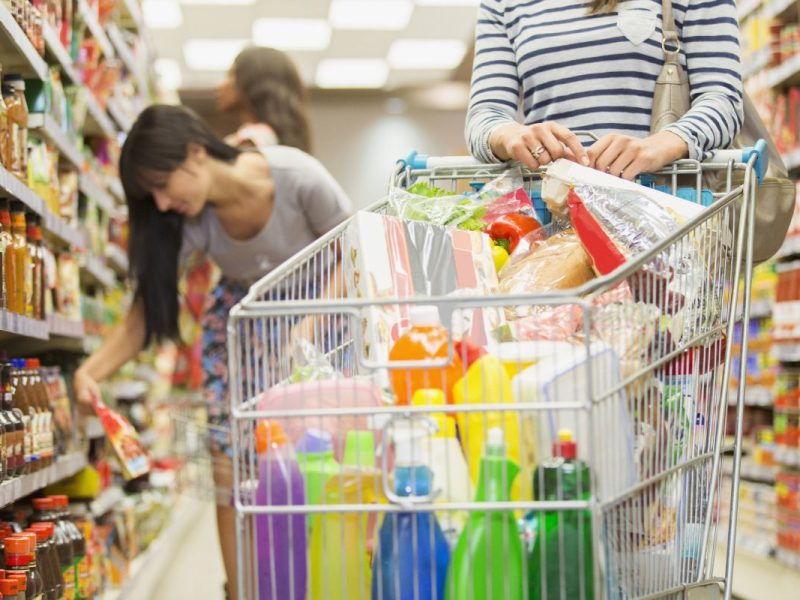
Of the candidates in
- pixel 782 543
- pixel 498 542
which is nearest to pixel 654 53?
pixel 498 542

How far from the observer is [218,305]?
3.16 meters

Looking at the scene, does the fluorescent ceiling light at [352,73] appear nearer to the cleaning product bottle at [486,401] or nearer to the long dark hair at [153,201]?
the long dark hair at [153,201]

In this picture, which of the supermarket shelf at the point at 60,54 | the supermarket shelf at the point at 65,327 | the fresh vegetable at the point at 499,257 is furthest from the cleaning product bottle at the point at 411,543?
the supermarket shelf at the point at 60,54

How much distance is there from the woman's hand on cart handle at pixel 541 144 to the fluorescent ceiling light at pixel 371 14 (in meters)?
6.33

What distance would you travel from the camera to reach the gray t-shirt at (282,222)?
3.02 m

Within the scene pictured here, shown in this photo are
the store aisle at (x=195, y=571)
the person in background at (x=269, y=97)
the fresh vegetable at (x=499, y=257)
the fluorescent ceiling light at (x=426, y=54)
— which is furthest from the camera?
the fluorescent ceiling light at (x=426, y=54)

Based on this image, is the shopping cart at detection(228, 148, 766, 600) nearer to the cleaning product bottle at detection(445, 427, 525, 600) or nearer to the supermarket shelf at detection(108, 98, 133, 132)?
the cleaning product bottle at detection(445, 427, 525, 600)

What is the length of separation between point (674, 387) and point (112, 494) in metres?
2.79

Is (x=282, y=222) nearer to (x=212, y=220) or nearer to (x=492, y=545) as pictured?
(x=212, y=220)

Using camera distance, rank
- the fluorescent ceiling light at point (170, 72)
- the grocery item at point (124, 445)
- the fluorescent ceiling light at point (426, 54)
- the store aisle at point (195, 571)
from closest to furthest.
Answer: the grocery item at point (124, 445) → the store aisle at point (195, 571) → the fluorescent ceiling light at point (426, 54) → the fluorescent ceiling light at point (170, 72)

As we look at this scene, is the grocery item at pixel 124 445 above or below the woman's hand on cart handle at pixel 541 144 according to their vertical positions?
below

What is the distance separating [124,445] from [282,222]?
0.89 meters

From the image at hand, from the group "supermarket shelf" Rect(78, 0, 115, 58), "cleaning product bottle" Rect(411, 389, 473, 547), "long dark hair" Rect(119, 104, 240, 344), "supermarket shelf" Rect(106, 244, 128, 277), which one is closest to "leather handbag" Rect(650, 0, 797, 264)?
"cleaning product bottle" Rect(411, 389, 473, 547)

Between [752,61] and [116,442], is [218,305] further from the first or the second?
[752,61]
